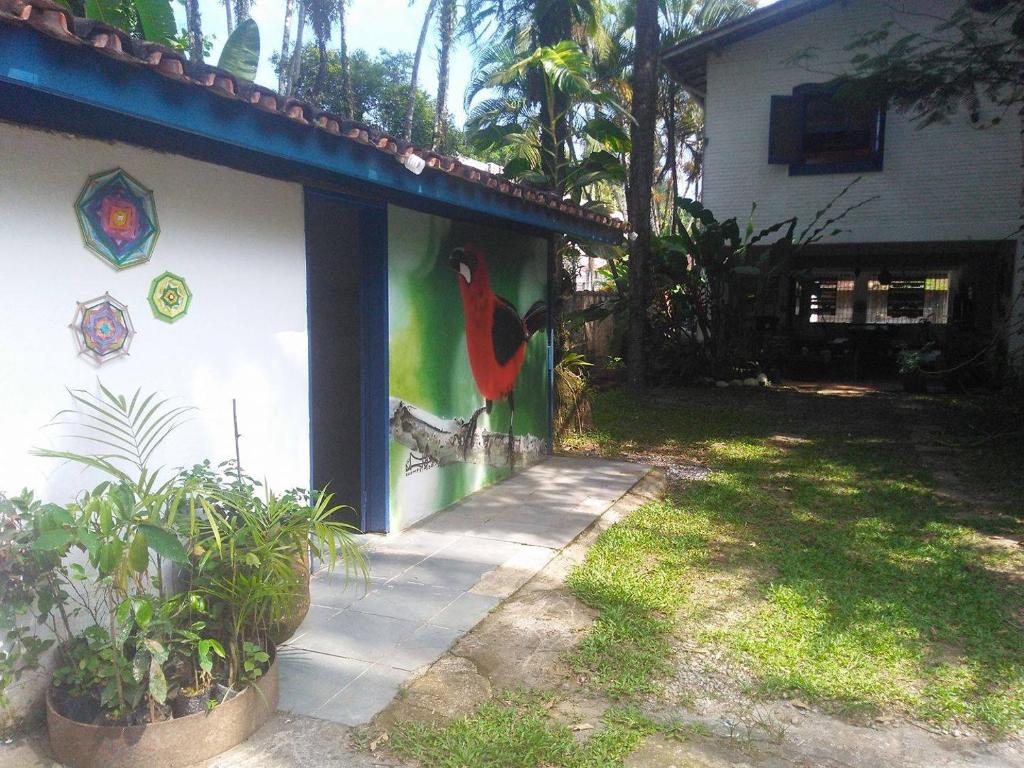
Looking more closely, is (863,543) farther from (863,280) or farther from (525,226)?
(863,280)

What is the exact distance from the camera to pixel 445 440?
20.9ft

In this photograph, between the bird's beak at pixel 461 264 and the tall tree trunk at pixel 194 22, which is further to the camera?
the tall tree trunk at pixel 194 22

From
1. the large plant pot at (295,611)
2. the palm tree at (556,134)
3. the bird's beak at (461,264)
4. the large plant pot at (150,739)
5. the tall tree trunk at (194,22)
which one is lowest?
the large plant pot at (150,739)

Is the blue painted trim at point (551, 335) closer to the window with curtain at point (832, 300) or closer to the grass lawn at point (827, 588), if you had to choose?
the grass lawn at point (827, 588)

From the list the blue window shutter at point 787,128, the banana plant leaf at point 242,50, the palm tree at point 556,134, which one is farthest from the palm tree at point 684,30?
the banana plant leaf at point 242,50

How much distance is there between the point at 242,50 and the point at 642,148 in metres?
8.05

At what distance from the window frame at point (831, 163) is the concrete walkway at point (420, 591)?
29.7ft

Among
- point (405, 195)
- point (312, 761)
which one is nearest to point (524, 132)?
point (405, 195)

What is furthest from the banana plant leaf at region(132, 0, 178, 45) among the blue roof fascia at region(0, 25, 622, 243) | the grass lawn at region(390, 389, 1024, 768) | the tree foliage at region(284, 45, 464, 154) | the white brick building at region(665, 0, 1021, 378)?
the tree foliage at region(284, 45, 464, 154)

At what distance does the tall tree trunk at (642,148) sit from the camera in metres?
11.9

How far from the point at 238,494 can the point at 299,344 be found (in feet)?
5.08

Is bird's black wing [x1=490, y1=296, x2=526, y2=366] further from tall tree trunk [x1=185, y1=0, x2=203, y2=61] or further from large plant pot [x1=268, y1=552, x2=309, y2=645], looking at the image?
tall tree trunk [x1=185, y1=0, x2=203, y2=61]

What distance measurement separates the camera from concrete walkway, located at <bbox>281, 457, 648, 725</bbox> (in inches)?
139

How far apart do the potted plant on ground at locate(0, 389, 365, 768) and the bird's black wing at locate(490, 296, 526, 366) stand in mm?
3991
